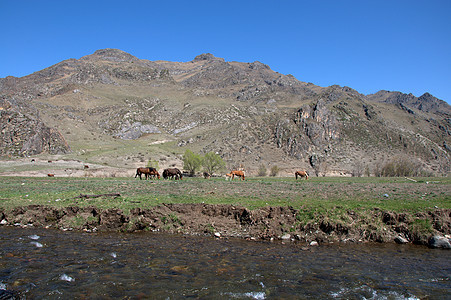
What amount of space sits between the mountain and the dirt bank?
4639cm

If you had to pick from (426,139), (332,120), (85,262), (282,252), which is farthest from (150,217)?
(426,139)

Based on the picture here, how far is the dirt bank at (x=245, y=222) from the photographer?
12.4 metres

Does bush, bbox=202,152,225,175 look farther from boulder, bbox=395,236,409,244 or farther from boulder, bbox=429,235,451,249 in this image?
boulder, bbox=429,235,451,249

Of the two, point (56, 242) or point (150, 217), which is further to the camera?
point (150, 217)

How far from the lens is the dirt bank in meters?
12.4

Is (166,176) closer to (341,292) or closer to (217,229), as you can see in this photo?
(217,229)

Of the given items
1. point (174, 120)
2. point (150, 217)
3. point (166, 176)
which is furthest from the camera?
point (174, 120)

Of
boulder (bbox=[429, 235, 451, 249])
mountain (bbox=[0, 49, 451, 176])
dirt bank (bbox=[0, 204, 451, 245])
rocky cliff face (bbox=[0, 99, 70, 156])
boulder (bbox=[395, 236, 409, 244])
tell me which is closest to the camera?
boulder (bbox=[429, 235, 451, 249])

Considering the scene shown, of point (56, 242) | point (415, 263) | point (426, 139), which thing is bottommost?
point (56, 242)

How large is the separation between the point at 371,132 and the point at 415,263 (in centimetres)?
10067

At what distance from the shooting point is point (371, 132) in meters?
97.6

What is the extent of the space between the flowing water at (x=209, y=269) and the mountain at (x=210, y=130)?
2019 inches

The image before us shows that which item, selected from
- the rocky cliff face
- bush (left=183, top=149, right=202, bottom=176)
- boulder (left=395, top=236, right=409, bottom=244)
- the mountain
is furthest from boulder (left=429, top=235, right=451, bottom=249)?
the rocky cliff face

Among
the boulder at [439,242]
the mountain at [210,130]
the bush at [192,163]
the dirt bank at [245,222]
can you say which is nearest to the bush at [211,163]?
the bush at [192,163]
